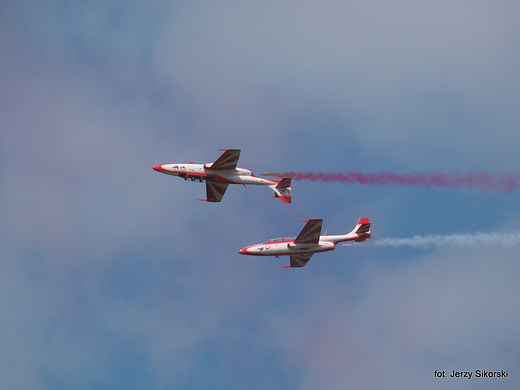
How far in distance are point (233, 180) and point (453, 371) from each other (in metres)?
39.1

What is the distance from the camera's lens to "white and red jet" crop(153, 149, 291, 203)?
94.5 metres

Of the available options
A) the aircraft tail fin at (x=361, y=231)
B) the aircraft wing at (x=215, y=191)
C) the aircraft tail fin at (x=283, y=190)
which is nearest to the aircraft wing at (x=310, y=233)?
the aircraft tail fin at (x=361, y=231)

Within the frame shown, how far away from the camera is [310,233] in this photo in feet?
299

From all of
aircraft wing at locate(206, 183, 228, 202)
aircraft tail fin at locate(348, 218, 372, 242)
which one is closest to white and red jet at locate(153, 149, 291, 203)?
aircraft wing at locate(206, 183, 228, 202)

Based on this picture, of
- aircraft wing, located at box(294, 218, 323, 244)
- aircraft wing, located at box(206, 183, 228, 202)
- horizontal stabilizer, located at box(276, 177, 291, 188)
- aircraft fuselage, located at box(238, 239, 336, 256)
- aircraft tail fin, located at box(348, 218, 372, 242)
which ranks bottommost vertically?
aircraft fuselage, located at box(238, 239, 336, 256)

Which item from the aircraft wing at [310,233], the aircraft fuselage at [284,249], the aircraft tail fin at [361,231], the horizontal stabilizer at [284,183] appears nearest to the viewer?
the aircraft wing at [310,233]

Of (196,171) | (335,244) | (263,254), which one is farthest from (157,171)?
(335,244)

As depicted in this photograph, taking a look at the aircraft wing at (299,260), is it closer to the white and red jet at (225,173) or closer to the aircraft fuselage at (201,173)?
the white and red jet at (225,173)

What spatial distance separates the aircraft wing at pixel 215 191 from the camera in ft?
Answer: 330

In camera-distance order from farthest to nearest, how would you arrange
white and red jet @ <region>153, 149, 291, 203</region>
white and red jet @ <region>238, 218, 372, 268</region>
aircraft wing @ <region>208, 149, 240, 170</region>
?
white and red jet @ <region>153, 149, 291, 203</region>
aircraft wing @ <region>208, 149, 240, 170</region>
white and red jet @ <region>238, 218, 372, 268</region>

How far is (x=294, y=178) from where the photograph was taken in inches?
3944

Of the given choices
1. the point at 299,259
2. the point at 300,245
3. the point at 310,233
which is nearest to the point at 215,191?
the point at 299,259

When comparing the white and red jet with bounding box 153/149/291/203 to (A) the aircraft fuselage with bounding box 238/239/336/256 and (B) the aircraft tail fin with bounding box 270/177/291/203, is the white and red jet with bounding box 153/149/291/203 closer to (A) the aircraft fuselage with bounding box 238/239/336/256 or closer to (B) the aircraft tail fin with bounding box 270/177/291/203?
(B) the aircraft tail fin with bounding box 270/177/291/203

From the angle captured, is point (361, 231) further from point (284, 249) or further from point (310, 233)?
point (284, 249)
